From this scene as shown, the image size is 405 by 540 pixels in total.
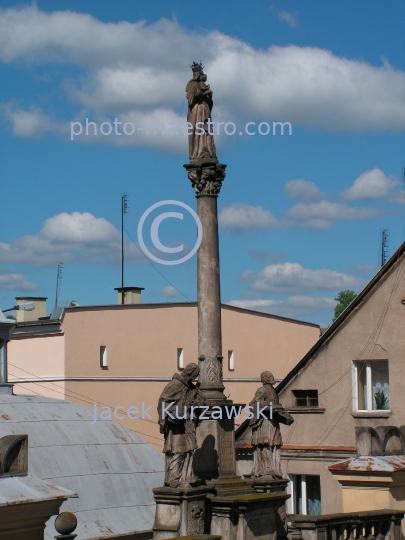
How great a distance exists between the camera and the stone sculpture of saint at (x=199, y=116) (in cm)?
1619

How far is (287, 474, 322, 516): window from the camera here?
2292 centimetres

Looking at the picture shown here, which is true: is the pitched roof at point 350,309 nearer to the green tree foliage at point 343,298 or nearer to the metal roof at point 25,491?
the metal roof at point 25,491

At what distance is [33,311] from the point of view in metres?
40.4

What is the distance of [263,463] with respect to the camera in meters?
14.7

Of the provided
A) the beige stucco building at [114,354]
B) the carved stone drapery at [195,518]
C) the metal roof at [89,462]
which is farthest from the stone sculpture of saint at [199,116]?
the beige stucco building at [114,354]

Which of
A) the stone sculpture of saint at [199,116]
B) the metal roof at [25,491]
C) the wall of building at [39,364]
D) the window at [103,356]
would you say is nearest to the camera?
the metal roof at [25,491]

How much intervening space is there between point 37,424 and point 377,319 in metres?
8.35

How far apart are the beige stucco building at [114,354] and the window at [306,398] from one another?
11842mm

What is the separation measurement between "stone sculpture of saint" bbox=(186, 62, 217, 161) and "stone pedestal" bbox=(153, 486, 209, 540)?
21.0 ft

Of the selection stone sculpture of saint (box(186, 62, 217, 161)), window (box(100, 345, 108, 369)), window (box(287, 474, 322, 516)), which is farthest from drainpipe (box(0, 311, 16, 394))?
window (box(100, 345, 108, 369))

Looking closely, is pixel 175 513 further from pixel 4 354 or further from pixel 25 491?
pixel 4 354

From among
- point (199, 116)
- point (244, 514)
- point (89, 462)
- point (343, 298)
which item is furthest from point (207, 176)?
point (343, 298)

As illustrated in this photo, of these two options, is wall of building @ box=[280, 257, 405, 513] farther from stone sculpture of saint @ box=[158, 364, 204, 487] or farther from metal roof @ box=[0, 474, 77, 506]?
metal roof @ box=[0, 474, 77, 506]

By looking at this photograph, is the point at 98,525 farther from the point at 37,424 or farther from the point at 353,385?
the point at 353,385
